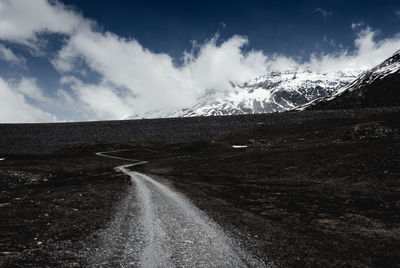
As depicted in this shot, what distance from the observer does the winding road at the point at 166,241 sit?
9.44m

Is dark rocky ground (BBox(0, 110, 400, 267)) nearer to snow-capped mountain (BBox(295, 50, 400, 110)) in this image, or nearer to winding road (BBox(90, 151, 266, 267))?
winding road (BBox(90, 151, 266, 267))

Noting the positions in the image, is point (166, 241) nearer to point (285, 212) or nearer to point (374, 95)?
point (285, 212)

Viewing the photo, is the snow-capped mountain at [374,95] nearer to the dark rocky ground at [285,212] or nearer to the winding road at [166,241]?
the dark rocky ground at [285,212]

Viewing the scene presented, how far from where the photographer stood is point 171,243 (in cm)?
1134

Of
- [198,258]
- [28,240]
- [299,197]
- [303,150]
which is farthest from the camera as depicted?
[303,150]

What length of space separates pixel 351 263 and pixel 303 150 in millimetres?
38590

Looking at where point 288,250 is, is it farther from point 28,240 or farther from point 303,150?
point 303,150

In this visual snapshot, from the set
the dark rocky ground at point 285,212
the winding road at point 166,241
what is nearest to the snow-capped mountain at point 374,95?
the dark rocky ground at point 285,212

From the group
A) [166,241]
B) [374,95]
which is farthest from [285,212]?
[374,95]

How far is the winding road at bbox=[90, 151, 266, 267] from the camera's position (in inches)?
372

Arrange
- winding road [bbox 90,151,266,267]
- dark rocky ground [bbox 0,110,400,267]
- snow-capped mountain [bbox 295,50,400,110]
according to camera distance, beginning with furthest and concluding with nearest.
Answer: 1. snow-capped mountain [bbox 295,50,400,110]
2. dark rocky ground [bbox 0,110,400,267]
3. winding road [bbox 90,151,266,267]

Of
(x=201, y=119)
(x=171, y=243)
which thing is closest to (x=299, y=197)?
(x=171, y=243)

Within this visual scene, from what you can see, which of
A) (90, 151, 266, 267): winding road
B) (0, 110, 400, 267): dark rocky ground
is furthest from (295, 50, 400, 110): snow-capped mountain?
(90, 151, 266, 267): winding road

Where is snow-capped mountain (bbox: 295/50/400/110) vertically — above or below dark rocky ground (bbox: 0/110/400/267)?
above
